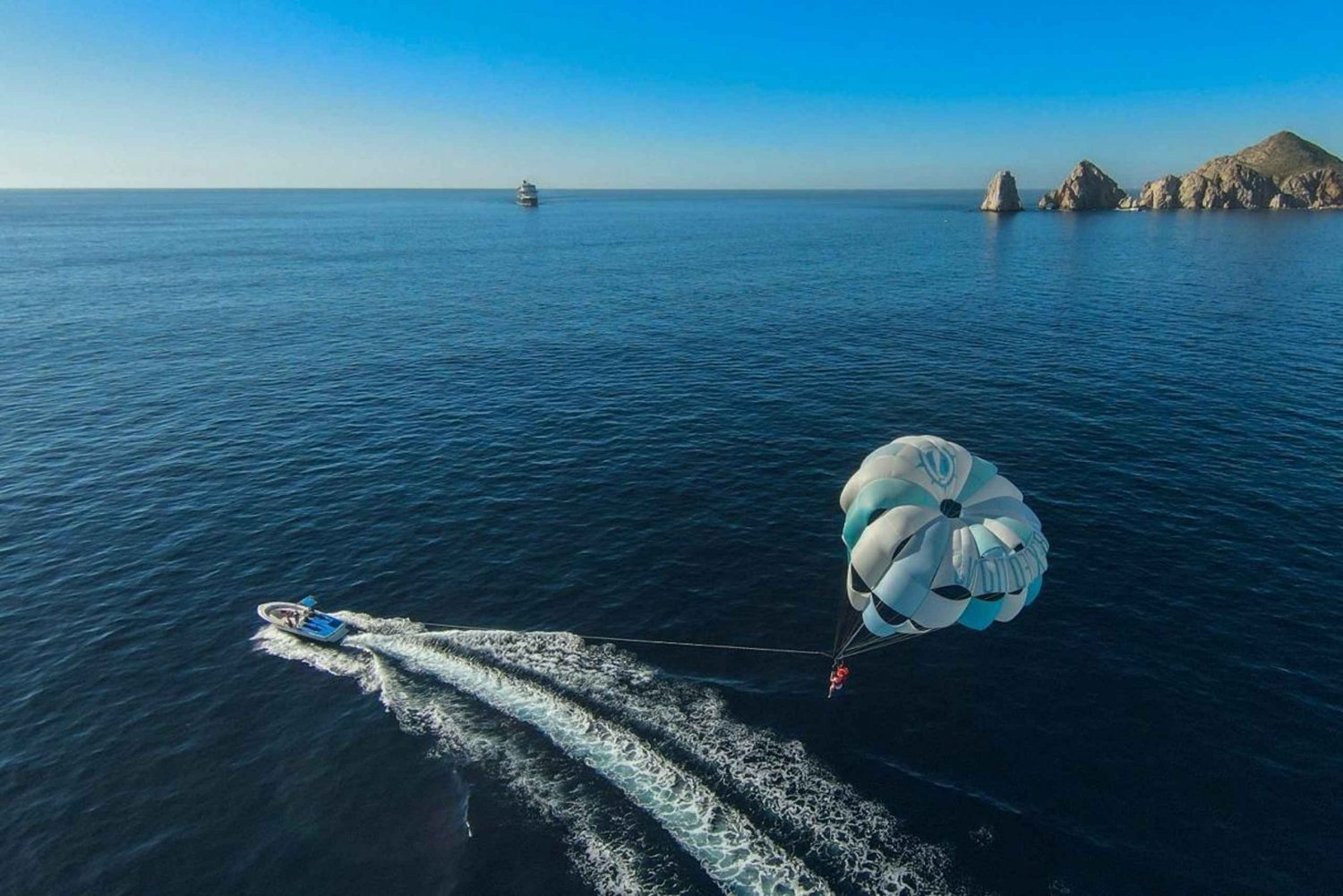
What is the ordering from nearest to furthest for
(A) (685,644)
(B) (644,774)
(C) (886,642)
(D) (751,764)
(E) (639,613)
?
(B) (644,774) → (D) (751,764) → (C) (886,642) → (A) (685,644) → (E) (639,613)

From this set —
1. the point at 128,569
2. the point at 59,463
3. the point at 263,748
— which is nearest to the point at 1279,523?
the point at 263,748

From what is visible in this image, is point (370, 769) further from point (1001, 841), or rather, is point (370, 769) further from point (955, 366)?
point (955, 366)

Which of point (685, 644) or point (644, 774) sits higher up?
point (685, 644)

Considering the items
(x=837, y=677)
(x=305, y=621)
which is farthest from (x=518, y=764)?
(x=305, y=621)

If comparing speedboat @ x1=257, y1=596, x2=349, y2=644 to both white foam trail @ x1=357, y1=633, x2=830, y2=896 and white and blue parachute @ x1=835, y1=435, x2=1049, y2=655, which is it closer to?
white foam trail @ x1=357, y1=633, x2=830, y2=896

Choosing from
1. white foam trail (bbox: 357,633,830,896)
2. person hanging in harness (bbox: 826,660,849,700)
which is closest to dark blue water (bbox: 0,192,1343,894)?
white foam trail (bbox: 357,633,830,896)

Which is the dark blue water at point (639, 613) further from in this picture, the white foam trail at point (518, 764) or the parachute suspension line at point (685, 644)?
the parachute suspension line at point (685, 644)

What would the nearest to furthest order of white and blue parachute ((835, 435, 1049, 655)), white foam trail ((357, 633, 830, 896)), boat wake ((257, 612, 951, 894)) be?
white foam trail ((357, 633, 830, 896)) → boat wake ((257, 612, 951, 894)) → white and blue parachute ((835, 435, 1049, 655))

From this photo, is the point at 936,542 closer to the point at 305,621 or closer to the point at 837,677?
the point at 837,677
